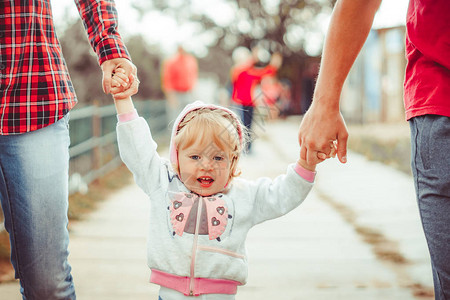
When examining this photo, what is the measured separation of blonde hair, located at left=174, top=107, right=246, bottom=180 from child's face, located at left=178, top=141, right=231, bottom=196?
0.02 metres

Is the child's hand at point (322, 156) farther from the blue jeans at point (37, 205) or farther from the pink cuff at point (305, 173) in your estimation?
the blue jeans at point (37, 205)

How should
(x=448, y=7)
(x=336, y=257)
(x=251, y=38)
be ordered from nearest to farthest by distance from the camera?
1. (x=448, y=7)
2. (x=336, y=257)
3. (x=251, y=38)

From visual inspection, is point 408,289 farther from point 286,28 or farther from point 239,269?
point 286,28

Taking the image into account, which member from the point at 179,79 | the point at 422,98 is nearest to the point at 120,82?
the point at 422,98

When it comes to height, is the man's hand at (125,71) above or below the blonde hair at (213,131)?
above

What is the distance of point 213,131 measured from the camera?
6.01ft

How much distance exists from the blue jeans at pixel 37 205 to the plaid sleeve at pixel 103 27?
29 cm

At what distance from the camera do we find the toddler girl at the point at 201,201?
180cm

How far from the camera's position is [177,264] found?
1.80m

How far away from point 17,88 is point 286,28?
1178cm

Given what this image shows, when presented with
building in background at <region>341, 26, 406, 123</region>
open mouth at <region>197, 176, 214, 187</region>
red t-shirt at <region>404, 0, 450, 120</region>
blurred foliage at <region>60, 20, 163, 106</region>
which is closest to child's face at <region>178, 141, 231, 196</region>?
open mouth at <region>197, 176, 214, 187</region>

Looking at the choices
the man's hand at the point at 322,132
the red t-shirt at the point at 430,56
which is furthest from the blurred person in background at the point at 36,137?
the red t-shirt at the point at 430,56

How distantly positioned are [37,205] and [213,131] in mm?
617

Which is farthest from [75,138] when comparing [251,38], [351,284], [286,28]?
[251,38]
